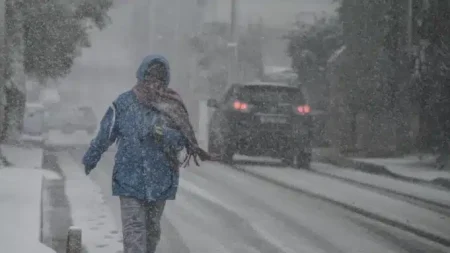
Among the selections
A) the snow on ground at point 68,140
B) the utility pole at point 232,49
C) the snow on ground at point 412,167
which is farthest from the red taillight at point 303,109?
the utility pole at point 232,49

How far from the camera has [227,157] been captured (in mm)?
19203

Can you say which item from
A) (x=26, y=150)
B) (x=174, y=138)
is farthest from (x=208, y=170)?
(x=174, y=138)

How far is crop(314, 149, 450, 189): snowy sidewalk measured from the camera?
52.5 feet

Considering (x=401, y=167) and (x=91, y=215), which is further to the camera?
(x=401, y=167)

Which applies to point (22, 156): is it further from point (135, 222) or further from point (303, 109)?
point (135, 222)

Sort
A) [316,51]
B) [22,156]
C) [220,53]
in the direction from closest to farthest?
[22,156] → [316,51] → [220,53]

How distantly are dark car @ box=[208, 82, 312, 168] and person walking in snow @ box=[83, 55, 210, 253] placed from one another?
12.5 m

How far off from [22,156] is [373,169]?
7.38m

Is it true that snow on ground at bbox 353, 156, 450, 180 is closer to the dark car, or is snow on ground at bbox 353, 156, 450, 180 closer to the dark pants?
the dark car

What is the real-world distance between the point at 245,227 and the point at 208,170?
819 cm

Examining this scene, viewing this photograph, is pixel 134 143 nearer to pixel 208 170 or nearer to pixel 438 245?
pixel 438 245

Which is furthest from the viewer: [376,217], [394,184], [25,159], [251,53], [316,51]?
[251,53]

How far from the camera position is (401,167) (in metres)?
18.2

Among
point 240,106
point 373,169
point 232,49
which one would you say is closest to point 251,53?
point 232,49
